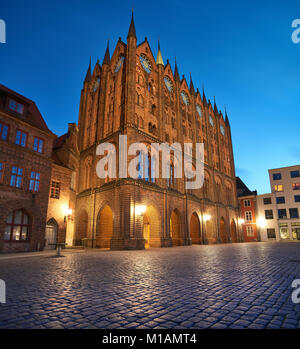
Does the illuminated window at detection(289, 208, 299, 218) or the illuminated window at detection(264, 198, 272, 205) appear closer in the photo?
the illuminated window at detection(289, 208, 299, 218)

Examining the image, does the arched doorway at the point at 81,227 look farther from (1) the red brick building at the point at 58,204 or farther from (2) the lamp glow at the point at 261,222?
(2) the lamp glow at the point at 261,222

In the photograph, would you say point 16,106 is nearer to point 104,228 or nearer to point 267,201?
point 104,228

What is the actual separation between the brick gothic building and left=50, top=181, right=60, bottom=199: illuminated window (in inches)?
197

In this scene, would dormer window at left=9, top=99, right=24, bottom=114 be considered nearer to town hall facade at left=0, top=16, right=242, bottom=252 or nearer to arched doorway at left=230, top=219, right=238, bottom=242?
town hall facade at left=0, top=16, right=242, bottom=252

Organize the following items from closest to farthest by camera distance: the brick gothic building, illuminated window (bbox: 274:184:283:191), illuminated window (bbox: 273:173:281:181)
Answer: the brick gothic building < illuminated window (bbox: 274:184:283:191) < illuminated window (bbox: 273:173:281:181)

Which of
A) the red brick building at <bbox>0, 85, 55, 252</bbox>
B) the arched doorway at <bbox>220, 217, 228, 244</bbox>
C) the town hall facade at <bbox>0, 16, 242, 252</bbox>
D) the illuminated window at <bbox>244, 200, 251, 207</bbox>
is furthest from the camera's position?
the illuminated window at <bbox>244, 200, 251, 207</bbox>

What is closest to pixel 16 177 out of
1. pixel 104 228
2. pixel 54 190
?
pixel 54 190

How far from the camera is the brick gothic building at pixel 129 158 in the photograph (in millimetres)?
23953

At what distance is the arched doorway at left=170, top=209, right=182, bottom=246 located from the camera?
3014cm

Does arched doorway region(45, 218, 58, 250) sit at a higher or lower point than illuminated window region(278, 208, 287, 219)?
lower

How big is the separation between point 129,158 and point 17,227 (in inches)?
479

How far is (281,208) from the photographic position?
1826 inches

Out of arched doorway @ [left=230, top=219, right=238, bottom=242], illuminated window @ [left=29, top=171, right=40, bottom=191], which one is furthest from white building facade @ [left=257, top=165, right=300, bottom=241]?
illuminated window @ [left=29, top=171, right=40, bottom=191]

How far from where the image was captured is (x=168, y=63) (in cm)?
3681
